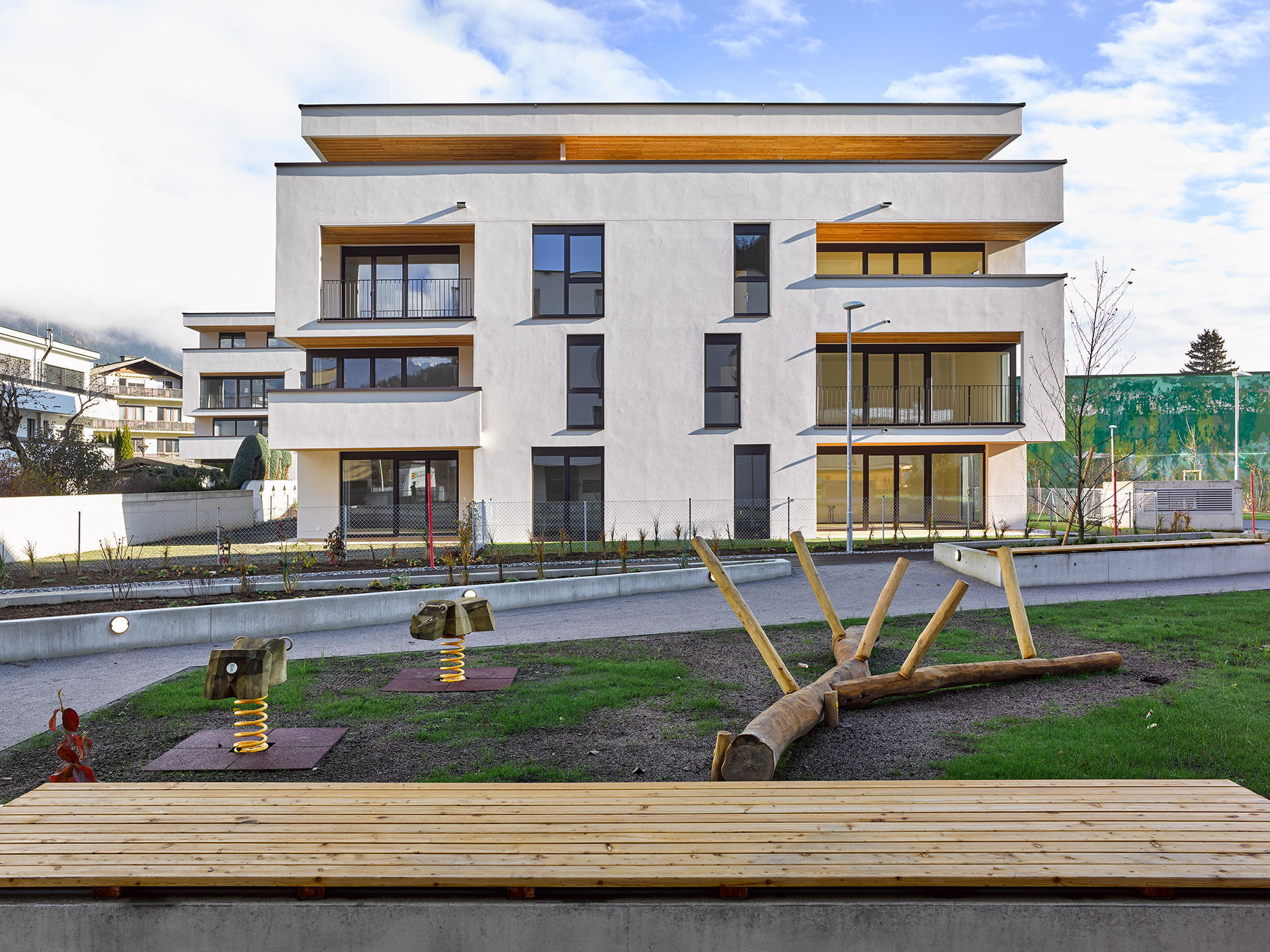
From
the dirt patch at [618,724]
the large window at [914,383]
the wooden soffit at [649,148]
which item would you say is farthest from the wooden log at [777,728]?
the wooden soffit at [649,148]

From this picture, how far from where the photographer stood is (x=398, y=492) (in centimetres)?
2486

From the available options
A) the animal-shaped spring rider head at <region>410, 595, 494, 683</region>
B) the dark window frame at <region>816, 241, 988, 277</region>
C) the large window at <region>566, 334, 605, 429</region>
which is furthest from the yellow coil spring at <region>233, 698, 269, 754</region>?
the dark window frame at <region>816, 241, 988, 277</region>

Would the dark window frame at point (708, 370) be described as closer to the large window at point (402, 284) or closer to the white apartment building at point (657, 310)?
the white apartment building at point (657, 310)

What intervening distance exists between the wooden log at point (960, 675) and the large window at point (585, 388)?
16693 millimetres

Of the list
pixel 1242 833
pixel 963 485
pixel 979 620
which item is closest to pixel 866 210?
pixel 963 485

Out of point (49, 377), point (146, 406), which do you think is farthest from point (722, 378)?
point (146, 406)

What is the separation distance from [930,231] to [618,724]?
23055 mm

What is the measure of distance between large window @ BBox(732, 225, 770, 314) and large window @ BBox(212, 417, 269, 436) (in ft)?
122

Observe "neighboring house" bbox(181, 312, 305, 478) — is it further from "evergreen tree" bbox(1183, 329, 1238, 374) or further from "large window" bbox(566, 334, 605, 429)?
"evergreen tree" bbox(1183, 329, 1238, 374)

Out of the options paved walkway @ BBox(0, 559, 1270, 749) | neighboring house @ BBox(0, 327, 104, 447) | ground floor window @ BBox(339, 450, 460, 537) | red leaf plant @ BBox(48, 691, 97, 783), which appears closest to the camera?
red leaf plant @ BBox(48, 691, 97, 783)

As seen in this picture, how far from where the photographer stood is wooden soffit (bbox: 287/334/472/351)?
23719 mm

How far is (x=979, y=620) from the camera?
35.6 ft

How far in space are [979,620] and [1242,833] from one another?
7676mm

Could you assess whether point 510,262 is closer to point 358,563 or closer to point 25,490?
point 358,563
